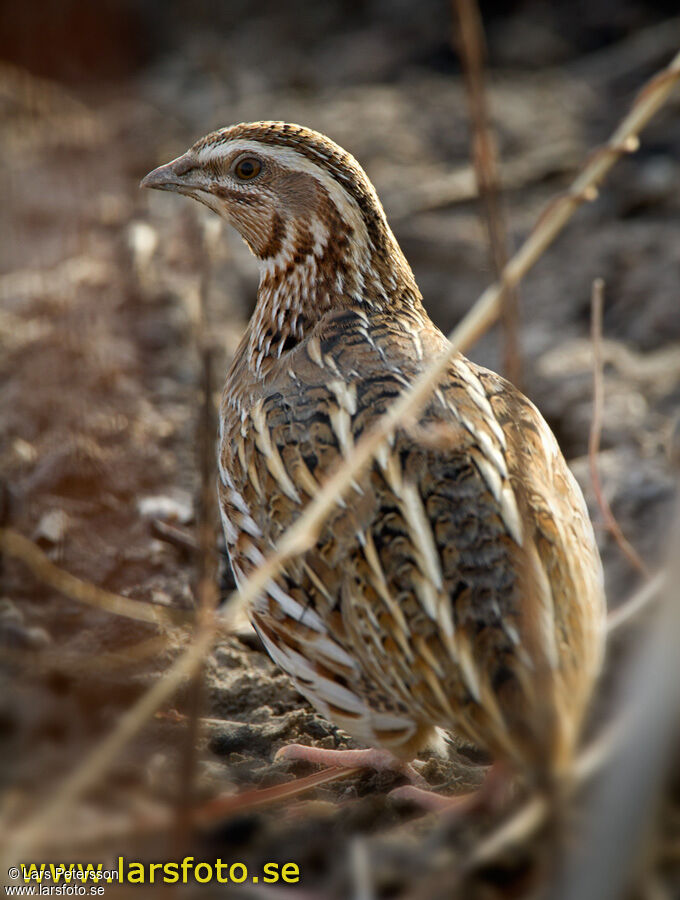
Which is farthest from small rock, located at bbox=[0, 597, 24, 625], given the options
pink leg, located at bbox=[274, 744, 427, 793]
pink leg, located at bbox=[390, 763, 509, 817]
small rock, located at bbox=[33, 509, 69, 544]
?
pink leg, located at bbox=[390, 763, 509, 817]

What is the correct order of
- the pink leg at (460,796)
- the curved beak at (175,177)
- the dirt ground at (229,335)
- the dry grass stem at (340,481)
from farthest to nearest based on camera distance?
1. the curved beak at (175,177)
2. the dirt ground at (229,335)
3. the pink leg at (460,796)
4. the dry grass stem at (340,481)

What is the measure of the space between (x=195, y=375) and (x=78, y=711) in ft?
9.38

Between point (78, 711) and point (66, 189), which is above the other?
point (66, 189)

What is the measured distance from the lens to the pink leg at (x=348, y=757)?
2.98 m

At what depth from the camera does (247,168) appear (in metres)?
3.46

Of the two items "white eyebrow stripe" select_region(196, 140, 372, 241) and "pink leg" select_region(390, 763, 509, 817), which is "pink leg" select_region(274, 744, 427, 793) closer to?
"pink leg" select_region(390, 763, 509, 817)

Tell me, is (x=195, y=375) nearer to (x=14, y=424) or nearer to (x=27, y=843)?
(x=14, y=424)

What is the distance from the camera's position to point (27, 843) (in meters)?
1.50

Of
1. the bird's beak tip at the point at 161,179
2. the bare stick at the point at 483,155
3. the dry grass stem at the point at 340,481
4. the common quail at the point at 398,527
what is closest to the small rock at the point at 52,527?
the common quail at the point at 398,527

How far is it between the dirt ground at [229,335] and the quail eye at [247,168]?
814 mm

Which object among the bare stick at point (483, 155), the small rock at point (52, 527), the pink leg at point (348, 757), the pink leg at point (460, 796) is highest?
the small rock at point (52, 527)

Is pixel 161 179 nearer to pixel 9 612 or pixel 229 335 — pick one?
pixel 9 612

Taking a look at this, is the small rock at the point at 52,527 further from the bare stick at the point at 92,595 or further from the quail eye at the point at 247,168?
the quail eye at the point at 247,168

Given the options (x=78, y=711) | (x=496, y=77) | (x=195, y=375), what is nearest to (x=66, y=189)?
(x=195, y=375)
